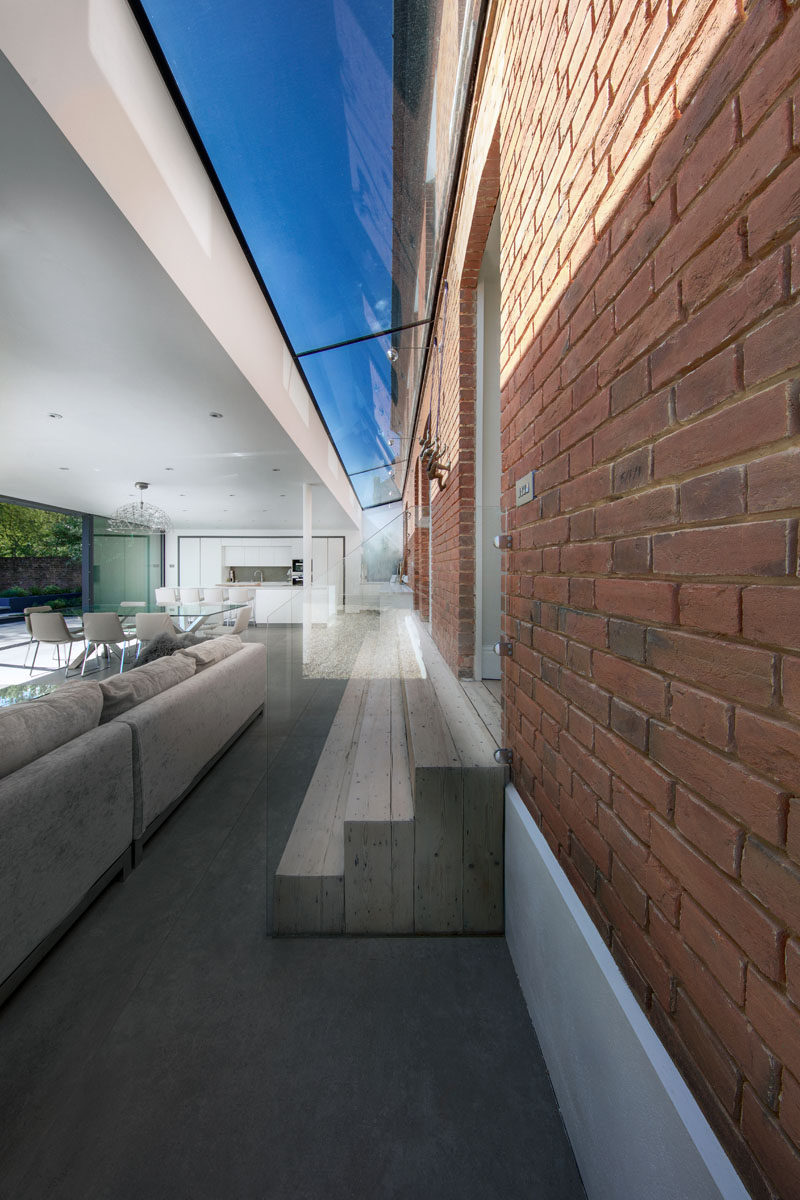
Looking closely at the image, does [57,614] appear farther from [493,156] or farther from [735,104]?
[735,104]

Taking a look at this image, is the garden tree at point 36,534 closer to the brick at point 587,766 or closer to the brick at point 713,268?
the brick at point 587,766

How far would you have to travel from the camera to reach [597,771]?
0.84 meters

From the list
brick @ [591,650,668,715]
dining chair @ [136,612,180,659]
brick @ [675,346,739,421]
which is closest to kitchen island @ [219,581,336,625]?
brick @ [591,650,668,715]

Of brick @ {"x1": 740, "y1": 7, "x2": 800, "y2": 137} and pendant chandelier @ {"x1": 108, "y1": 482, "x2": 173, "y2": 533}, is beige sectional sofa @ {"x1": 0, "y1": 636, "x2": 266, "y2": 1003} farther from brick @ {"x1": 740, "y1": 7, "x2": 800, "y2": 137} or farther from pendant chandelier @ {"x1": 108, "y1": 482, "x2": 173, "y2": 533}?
pendant chandelier @ {"x1": 108, "y1": 482, "x2": 173, "y2": 533}

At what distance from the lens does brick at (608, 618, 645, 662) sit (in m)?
0.69

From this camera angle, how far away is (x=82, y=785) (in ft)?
5.13

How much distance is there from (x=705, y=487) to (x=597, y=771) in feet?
1.76

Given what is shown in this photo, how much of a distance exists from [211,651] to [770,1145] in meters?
3.14

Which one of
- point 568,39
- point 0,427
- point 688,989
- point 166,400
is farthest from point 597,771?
point 0,427

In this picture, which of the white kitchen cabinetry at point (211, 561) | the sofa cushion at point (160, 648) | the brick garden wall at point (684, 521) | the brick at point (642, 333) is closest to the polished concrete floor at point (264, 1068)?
the brick garden wall at point (684, 521)

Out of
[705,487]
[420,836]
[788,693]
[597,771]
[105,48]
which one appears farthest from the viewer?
[105,48]

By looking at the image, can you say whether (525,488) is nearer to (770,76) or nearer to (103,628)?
(770,76)

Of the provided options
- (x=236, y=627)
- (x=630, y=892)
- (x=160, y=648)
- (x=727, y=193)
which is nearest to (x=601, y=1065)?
(x=630, y=892)

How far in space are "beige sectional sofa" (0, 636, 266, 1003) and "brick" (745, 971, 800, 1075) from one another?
1.66 m
